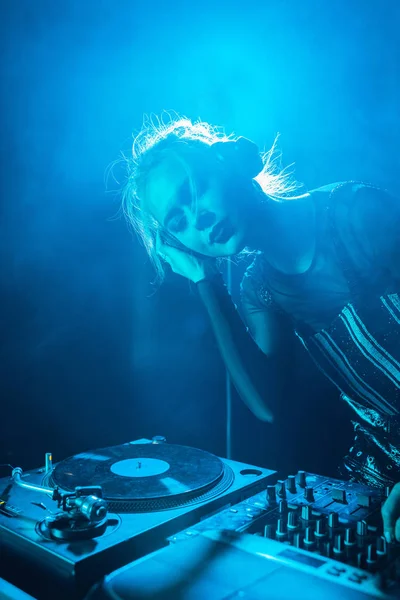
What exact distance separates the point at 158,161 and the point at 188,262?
1.02 ft

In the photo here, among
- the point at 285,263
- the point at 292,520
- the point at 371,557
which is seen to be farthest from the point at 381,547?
the point at 285,263

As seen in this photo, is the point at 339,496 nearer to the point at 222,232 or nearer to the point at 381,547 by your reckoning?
the point at 381,547

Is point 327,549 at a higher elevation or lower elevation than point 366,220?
lower

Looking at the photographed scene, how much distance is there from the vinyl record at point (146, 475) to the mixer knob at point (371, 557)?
0.39 metres

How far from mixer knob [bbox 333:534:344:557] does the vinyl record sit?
1.08 feet

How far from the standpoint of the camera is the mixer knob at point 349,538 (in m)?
0.81

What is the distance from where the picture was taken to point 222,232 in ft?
4.58

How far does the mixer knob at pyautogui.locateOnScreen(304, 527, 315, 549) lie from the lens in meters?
0.82

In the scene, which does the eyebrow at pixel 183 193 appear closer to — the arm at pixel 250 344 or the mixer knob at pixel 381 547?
the arm at pixel 250 344

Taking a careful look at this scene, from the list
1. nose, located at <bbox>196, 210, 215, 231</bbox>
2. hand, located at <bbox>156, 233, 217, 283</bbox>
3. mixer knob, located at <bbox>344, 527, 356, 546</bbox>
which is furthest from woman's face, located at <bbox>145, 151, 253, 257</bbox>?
mixer knob, located at <bbox>344, 527, 356, 546</bbox>

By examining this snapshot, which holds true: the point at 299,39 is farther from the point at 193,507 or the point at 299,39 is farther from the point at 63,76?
the point at 193,507

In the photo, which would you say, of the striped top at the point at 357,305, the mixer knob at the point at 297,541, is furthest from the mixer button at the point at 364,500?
the striped top at the point at 357,305

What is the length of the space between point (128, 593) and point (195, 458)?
550 millimetres

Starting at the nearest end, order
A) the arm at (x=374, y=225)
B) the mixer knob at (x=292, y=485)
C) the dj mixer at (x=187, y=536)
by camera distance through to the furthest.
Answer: the dj mixer at (x=187, y=536) → the mixer knob at (x=292, y=485) → the arm at (x=374, y=225)
